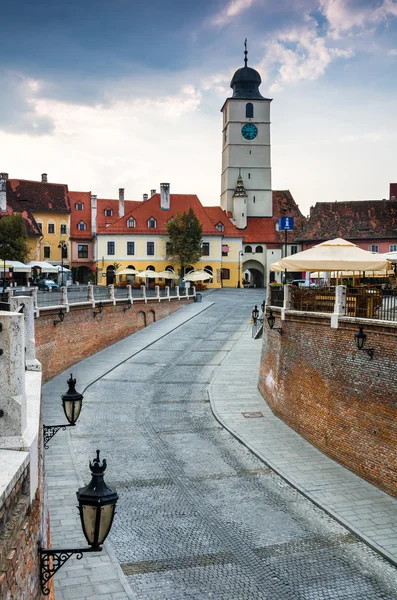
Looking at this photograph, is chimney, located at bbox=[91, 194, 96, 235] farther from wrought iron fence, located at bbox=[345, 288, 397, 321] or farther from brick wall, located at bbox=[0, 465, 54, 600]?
brick wall, located at bbox=[0, 465, 54, 600]

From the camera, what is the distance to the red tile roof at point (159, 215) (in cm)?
6556

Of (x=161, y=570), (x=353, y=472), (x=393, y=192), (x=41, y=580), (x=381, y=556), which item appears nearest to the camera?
(x=41, y=580)

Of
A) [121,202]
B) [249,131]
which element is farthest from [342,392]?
[249,131]

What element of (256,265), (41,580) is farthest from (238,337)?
(256,265)

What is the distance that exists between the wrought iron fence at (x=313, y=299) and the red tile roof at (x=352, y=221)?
140 feet

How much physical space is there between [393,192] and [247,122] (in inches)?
764

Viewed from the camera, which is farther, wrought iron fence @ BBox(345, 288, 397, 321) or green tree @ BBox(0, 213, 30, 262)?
green tree @ BBox(0, 213, 30, 262)

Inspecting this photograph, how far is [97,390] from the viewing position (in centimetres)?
2430

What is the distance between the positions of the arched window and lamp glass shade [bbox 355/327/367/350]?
204 feet

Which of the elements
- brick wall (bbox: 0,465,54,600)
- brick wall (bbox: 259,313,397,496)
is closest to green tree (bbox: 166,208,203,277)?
brick wall (bbox: 259,313,397,496)

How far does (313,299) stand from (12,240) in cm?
4301

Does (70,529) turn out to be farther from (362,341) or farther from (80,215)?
(80,215)

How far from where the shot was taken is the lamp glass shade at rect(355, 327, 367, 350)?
1509 cm

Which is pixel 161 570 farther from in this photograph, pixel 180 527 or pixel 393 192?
pixel 393 192
